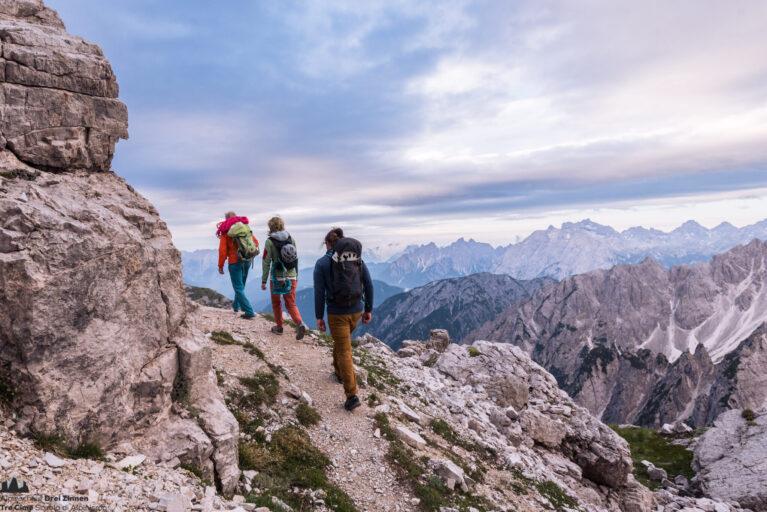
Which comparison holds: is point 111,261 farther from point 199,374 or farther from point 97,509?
point 97,509

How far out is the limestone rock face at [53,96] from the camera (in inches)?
332

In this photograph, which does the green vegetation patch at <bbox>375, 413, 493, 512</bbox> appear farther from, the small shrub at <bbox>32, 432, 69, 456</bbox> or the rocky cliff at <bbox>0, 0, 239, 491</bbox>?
the small shrub at <bbox>32, 432, 69, 456</bbox>

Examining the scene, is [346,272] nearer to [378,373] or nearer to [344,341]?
[344,341]

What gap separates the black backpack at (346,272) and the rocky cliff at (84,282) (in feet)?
14.3

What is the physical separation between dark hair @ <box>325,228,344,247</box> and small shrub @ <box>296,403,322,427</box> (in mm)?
5852

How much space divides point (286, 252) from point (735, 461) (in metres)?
41.5

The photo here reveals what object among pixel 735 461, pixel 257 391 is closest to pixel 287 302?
pixel 257 391

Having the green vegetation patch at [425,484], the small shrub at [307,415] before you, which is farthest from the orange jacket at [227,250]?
the green vegetation patch at [425,484]

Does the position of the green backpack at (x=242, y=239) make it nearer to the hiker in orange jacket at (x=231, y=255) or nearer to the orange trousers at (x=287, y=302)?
the hiker in orange jacket at (x=231, y=255)

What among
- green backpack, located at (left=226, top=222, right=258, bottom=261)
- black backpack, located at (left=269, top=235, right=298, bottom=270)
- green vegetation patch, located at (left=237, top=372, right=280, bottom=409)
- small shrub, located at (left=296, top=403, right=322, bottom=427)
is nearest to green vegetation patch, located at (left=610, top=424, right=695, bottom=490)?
small shrub, located at (left=296, top=403, right=322, bottom=427)

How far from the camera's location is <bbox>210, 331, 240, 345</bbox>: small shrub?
16.1 meters

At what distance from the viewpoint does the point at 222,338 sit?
16.3 m

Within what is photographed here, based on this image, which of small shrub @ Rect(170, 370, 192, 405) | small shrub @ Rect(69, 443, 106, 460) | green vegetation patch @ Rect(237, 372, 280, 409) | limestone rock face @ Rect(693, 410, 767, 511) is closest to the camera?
small shrub @ Rect(69, 443, 106, 460)

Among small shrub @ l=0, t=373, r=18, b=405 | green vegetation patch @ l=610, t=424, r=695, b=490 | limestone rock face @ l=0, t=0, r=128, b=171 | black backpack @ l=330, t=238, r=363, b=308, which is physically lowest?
green vegetation patch @ l=610, t=424, r=695, b=490
